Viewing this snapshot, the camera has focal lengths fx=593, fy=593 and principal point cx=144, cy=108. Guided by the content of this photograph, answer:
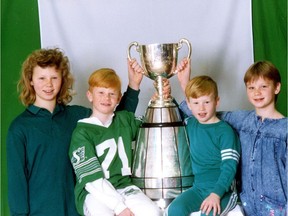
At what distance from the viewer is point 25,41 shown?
2.86 m

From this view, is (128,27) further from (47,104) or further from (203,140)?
(203,140)

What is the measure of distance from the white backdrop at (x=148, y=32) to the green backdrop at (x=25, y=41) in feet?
0.20

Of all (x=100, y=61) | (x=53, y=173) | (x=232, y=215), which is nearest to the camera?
(x=232, y=215)

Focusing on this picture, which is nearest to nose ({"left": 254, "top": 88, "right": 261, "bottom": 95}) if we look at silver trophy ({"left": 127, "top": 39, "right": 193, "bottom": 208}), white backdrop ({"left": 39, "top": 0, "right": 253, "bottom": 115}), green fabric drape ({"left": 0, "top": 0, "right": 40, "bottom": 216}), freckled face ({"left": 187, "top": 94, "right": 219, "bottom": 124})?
freckled face ({"left": 187, "top": 94, "right": 219, "bottom": 124})

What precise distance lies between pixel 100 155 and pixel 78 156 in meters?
0.08

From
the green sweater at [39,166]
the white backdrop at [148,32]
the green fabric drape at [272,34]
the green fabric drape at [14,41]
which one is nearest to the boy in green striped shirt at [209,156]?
the green sweater at [39,166]

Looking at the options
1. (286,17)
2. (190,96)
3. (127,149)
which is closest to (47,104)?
(127,149)

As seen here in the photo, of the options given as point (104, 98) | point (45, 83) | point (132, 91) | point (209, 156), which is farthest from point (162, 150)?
point (45, 83)

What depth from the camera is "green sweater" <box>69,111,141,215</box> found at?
6.63 feet

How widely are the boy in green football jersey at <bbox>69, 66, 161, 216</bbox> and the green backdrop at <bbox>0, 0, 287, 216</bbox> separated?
85 cm

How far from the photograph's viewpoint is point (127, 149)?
6.93ft

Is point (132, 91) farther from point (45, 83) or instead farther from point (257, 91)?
point (257, 91)

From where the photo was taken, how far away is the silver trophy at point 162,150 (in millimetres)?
2053

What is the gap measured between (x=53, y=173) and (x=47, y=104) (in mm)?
262
